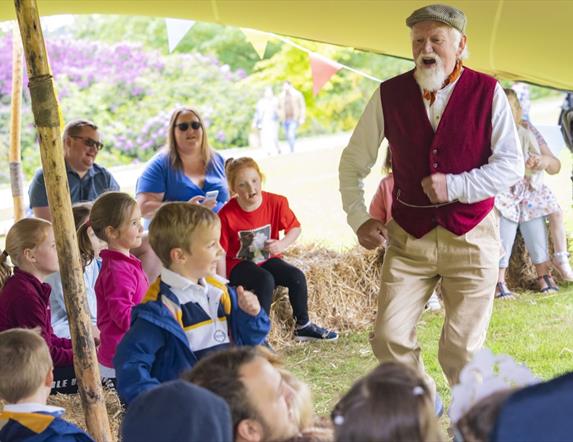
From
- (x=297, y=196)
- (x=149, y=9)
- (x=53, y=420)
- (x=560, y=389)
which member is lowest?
(x=297, y=196)

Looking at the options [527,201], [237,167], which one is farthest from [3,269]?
[527,201]

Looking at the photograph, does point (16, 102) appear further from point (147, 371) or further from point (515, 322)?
point (147, 371)

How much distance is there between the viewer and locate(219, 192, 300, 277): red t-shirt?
581 cm

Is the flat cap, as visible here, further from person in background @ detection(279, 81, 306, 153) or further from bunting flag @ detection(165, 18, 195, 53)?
person in background @ detection(279, 81, 306, 153)

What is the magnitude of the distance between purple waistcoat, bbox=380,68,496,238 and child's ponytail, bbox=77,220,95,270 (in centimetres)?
162

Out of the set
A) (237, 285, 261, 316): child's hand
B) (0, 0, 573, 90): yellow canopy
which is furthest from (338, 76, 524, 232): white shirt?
(237, 285, 261, 316): child's hand

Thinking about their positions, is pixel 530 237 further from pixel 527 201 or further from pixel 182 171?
pixel 182 171

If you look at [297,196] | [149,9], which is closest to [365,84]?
[297,196]

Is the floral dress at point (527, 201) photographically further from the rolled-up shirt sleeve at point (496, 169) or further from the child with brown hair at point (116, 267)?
the child with brown hair at point (116, 267)

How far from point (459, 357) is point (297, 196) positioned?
11.4m

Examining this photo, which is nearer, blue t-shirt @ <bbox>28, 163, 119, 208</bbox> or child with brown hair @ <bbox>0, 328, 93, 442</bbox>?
child with brown hair @ <bbox>0, 328, 93, 442</bbox>

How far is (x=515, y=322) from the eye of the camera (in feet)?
20.9

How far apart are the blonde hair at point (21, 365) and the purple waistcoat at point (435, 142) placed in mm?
1744

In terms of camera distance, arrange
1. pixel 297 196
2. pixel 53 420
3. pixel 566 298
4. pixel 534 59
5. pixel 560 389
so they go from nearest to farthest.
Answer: pixel 560 389, pixel 53 420, pixel 534 59, pixel 566 298, pixel 297 196
